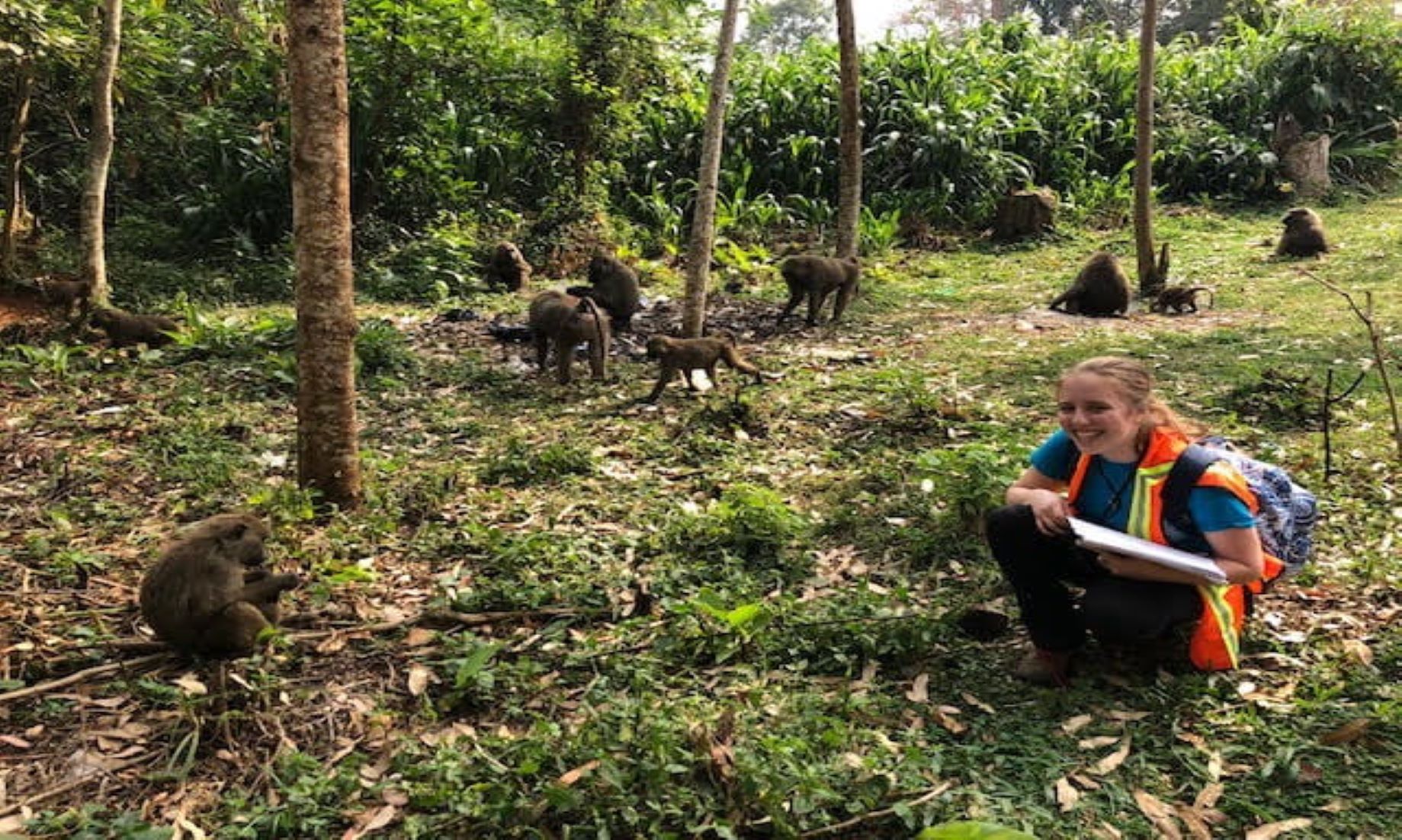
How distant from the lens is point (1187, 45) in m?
20.0

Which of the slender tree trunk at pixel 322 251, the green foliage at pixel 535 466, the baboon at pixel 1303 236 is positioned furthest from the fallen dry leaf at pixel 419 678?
the baboon at pixel 1303 236

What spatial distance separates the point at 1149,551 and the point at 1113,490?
1.12ft

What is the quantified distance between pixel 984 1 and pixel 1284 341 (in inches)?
1395

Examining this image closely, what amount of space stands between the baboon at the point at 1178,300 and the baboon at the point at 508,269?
638 cm

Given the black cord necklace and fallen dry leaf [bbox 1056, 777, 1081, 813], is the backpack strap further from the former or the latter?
fallen dry leaf [bbox 1056, 777, 1081, 813]

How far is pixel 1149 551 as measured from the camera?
2971mm

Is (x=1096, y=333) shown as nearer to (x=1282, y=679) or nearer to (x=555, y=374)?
(x=555, y=374)

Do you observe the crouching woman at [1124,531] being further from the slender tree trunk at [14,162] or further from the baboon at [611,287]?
the slender tree trunk at [14,162]

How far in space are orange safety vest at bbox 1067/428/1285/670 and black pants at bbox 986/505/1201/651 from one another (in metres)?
0.07

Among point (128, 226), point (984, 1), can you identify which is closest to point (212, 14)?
point (128, 226)

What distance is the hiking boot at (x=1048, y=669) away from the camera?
336cm

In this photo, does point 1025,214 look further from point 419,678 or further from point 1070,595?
point 419,678

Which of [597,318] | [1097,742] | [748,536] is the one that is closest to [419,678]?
[748,536]

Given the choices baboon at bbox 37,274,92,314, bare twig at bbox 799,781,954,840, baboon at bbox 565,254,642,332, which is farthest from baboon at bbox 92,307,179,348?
bare twig at bbox 799,781,954,840
